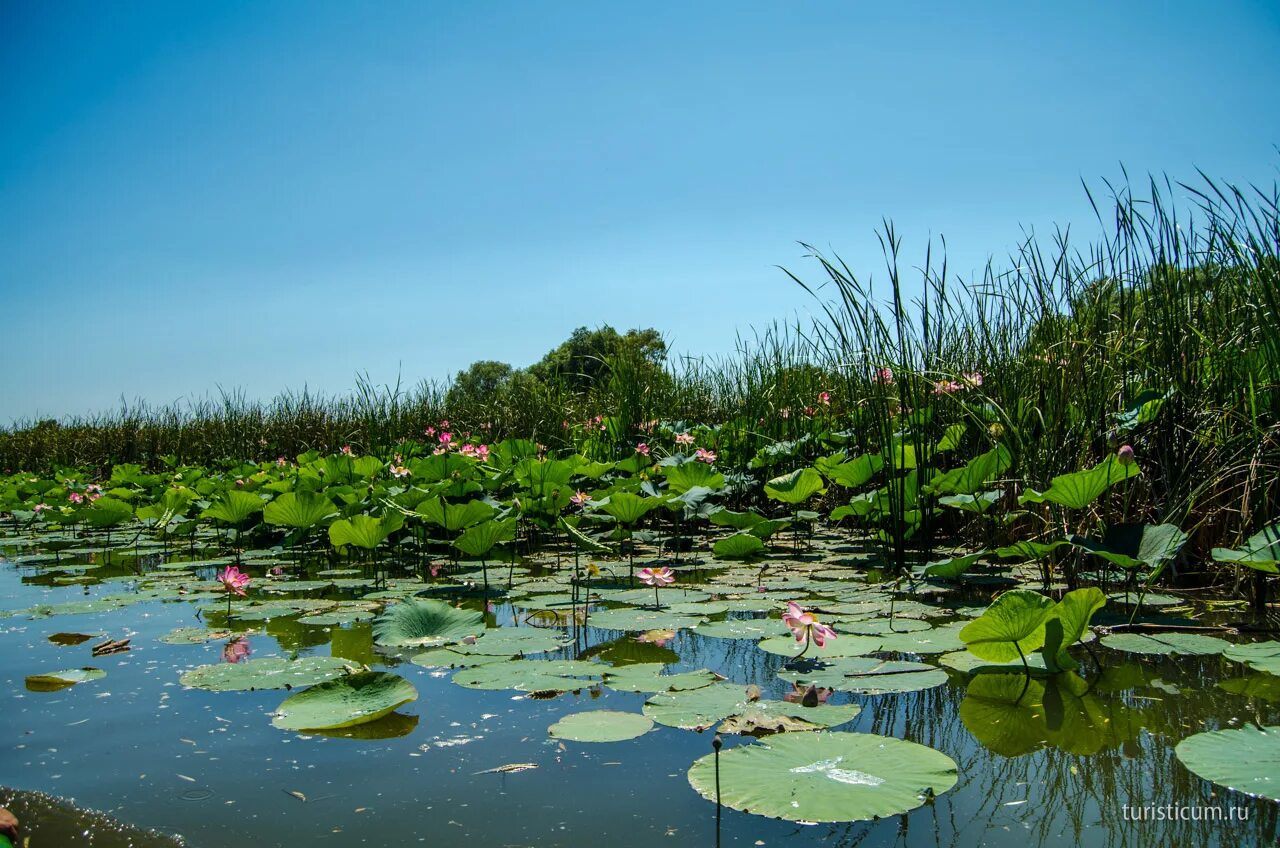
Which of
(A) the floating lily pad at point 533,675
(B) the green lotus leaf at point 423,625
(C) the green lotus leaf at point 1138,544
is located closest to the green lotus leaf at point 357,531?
(B) the green lotus leaf at point 423,625

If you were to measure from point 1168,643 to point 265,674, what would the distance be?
2.25 m

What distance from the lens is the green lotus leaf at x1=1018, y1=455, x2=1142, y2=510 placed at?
89.4 inches

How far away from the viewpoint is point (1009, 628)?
172cm

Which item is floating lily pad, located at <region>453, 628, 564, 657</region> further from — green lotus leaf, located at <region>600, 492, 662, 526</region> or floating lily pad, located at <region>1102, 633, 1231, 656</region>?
floating lily pad, located at <region>1102, 633, 1231, 656</region>

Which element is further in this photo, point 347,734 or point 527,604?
point 527,604

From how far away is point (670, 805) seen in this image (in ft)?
4.22

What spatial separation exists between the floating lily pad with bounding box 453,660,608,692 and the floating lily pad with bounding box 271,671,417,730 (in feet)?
0.66

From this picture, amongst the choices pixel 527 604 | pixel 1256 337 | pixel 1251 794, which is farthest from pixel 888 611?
pixel 1256 337

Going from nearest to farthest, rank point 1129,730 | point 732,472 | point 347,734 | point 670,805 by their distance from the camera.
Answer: point 670,805 < point 1129,730 < point 347,734 < point 732,472

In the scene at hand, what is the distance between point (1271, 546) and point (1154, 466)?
3.74ft

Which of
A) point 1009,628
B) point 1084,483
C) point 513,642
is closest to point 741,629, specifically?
point 513,642

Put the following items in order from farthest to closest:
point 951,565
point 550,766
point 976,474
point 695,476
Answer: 1. point 695,476
2. point 976,474
3. point 951,565
4. point 550,766

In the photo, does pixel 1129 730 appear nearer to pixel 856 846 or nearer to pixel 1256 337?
pixel 856 846

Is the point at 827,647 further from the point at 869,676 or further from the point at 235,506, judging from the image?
the point at 235,506
